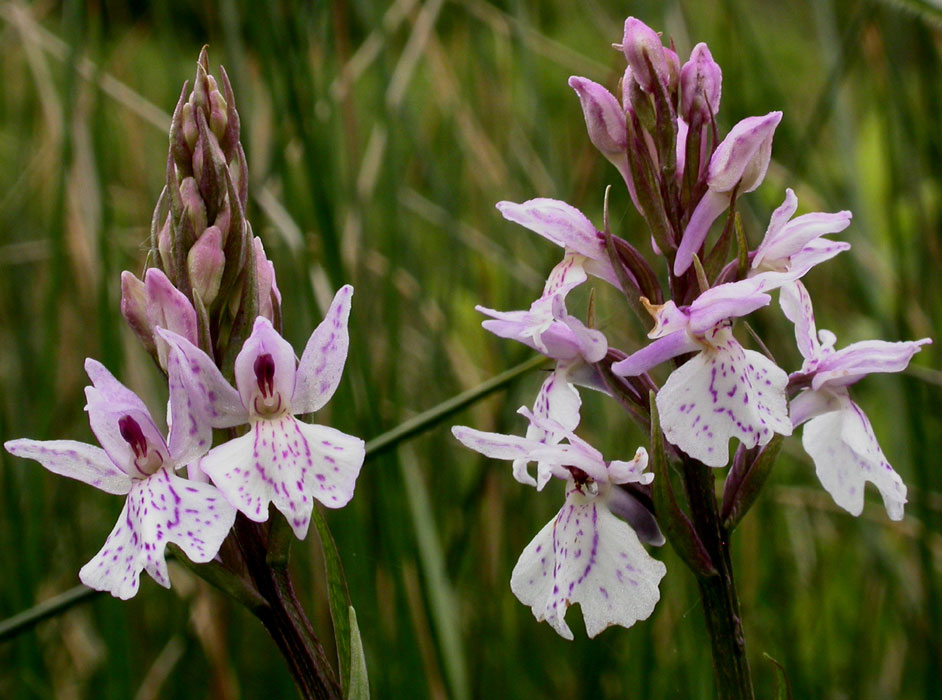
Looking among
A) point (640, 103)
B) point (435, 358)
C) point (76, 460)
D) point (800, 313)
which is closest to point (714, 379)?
point (800, 313)

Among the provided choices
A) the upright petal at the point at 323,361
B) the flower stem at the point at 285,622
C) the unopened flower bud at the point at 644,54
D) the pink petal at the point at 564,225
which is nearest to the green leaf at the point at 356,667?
the flower stem at the point at 285,622

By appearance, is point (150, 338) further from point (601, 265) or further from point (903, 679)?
point (903, 679)

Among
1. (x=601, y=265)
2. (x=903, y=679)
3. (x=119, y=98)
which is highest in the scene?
(x=119, y=98)

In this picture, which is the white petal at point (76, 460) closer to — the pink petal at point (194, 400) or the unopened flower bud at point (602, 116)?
the pink petal at point (194, 400)

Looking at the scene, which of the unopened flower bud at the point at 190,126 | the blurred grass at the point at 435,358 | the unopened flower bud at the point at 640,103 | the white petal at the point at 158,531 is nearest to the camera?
the white petal at the point at 158,531

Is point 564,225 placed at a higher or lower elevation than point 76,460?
higher

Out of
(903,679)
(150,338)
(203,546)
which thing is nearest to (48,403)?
(150,338)

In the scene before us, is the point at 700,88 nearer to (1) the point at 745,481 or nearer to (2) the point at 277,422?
(1) the point at 745,481
